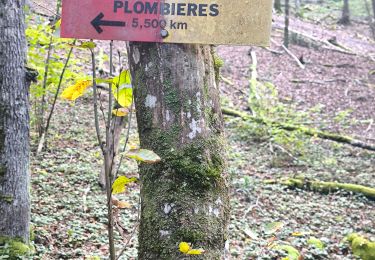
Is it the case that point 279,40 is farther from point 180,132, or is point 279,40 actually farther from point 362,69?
point 180,132

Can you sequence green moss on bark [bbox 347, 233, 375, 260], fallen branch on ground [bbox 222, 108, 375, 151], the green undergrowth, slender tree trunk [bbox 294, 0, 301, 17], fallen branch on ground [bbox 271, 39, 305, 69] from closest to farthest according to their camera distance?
1. green moss on bark [bbox 347, 233, 375, 260]
2. fallen branch on ground [bbox 222, 108, 375, 151]
3. fallen branch on ground [bbox 271, 39, 305, 69]
4. slender tree trunk [bbox 294, 0, 301, 17]
5. the green undergrowth

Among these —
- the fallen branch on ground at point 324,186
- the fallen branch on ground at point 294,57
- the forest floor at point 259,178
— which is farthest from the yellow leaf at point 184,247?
the fallen branch on ground at point 294,57

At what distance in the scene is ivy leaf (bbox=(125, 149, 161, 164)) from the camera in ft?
4.85

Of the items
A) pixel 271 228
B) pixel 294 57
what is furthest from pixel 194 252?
pixel 294 57

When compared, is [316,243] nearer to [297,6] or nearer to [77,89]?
[77,89]

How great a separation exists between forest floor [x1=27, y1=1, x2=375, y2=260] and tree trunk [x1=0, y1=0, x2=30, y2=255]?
1.33 feet

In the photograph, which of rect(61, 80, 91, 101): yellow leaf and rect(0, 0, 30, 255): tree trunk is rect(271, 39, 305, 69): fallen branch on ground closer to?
rect(0, 0, 30, 255): tree trunk

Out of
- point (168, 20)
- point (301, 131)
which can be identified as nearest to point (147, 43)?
point (168, 20)

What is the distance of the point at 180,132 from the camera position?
164cm

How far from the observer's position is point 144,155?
1505 mm

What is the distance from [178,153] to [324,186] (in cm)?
648

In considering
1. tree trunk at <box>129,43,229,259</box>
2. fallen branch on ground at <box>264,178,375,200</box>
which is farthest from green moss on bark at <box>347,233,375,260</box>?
tree trunk at <box>129,43,229,259</box>

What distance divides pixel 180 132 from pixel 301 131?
855cm

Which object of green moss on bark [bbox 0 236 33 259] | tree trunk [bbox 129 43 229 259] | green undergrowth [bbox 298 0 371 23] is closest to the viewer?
tree trunk [bbox 129 43 229 259]
